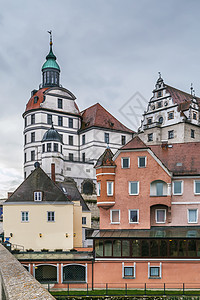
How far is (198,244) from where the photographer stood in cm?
2883

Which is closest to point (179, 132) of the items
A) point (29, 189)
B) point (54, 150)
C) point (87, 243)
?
point (54, 150)

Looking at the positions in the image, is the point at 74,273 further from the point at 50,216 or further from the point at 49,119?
the point at 49,119

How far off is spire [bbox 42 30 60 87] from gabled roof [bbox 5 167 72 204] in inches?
1498

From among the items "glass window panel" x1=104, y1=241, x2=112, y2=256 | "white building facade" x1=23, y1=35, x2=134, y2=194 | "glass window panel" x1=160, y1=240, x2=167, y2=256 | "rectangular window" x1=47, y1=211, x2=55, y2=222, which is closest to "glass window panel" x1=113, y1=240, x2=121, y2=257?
"glass window panel" x1=104, y1=241, x2=112, y2=256

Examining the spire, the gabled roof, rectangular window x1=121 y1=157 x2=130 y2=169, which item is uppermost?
the spire

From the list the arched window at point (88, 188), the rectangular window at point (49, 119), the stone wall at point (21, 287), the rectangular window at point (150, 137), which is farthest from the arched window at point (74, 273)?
the rectangular window at point (150, 137)

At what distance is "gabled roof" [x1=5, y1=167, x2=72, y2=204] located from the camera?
1406 inches

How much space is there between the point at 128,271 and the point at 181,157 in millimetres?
13360

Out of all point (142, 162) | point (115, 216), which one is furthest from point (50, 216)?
point (142, 162)

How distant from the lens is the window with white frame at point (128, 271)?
94.7ft

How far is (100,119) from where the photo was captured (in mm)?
70938

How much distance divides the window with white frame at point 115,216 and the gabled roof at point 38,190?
4588mm

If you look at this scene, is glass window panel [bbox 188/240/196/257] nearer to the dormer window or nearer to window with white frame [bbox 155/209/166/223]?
window with white frame [bbox 155/209/166/223]

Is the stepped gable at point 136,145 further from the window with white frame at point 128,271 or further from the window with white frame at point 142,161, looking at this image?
the window with white frame at point 128,271
